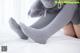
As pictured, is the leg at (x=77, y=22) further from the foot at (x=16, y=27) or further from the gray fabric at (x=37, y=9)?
the foot at (x=16, y=27)

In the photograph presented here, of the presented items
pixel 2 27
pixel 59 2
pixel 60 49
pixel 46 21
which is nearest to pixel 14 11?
pixel 2 27

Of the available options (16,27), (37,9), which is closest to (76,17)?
(37,9)

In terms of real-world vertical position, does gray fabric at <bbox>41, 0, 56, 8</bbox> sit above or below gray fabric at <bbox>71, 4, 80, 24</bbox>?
above

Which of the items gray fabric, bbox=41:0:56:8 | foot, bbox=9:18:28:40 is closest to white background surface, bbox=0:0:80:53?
foot, bbox=9:18:28:40

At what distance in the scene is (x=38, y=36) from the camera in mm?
1001

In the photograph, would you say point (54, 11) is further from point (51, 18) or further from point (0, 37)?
point (0, 37)

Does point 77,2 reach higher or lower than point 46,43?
higher

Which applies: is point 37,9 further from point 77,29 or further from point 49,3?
point 77,29

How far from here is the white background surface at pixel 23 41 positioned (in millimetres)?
926

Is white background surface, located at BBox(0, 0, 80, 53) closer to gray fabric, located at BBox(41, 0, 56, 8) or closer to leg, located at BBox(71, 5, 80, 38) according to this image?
leg, located at BBox(71, 5, 80, 38)

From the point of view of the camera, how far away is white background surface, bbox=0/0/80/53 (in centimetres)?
93

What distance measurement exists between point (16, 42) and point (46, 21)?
0.81ft

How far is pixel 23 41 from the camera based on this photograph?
1.07 metres

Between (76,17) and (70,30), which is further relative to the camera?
(70,30)
